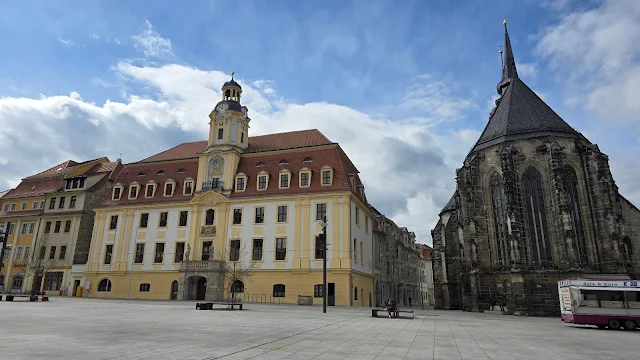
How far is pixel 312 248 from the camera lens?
123ft

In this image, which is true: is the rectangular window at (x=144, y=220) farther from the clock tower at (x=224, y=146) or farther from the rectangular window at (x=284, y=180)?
the rectangular window at (x=284, y=180)

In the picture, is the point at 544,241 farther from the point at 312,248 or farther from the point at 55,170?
the point at 55,170

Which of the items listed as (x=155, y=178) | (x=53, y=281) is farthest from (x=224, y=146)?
(x=53, y=281)

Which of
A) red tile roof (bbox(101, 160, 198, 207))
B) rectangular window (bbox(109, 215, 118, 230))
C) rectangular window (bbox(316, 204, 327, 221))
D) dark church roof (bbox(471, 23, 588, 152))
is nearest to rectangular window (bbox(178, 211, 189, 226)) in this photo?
red tile roof (bbox(101, 160, 198, 207))

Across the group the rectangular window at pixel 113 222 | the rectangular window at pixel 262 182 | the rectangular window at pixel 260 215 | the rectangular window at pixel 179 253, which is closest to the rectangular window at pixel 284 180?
the rectangular window at pixel 262 182

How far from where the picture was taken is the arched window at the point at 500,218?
106ft

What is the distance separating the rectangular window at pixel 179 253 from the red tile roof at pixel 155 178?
4.76m

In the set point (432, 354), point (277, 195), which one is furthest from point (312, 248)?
point (432, 354)

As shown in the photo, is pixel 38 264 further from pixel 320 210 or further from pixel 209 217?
pixel 320 210

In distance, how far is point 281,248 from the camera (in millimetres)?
38625

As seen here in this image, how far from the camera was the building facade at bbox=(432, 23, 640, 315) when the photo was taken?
93.9 ft

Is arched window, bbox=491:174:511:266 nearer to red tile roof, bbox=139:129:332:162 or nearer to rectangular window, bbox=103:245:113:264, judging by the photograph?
red tile roof, bbox=139:129:332:162

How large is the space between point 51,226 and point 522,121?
2096 inches

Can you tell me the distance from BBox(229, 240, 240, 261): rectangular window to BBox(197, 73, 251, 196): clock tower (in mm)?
5236
